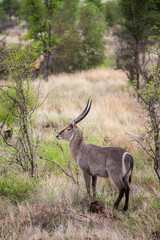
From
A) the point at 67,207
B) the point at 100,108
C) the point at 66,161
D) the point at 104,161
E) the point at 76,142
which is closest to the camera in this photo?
the point at 67,207

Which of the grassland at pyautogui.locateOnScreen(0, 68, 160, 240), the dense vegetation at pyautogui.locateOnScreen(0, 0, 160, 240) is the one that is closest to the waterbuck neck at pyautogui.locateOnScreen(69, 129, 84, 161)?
the grassland at pyautogui.locateOnScreen(0, 68, 160, 240)

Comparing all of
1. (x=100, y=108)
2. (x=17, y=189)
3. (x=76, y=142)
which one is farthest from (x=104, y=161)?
(x=100, y=108)

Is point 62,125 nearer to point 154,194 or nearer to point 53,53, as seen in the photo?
point 154,194

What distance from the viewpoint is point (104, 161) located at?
4.18 m

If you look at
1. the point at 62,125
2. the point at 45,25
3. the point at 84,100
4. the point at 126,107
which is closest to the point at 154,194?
the point at 62,125

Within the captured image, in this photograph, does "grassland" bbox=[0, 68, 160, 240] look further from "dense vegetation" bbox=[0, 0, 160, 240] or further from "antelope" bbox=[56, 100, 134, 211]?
"antelope" bbox=[56, 100, 134, 211]

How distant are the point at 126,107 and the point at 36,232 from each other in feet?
24.4

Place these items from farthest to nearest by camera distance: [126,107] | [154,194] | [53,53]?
1. [53,53]
2. [126,107]
3. [154,194]

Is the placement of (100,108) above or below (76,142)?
below

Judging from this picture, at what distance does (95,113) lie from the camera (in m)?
9.35

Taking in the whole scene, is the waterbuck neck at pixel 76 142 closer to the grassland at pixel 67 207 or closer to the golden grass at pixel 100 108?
the grassland at pixel 67 207

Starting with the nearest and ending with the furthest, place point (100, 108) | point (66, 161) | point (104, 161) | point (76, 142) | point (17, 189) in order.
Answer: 1. point (104, 161)
2. point (17, 189)
3. point (76, 142)
4. point (66, 161)
5. point (100, 108)

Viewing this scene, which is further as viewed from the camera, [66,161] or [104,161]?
[66,161]

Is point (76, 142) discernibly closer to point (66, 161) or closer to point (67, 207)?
point (66, 161)
